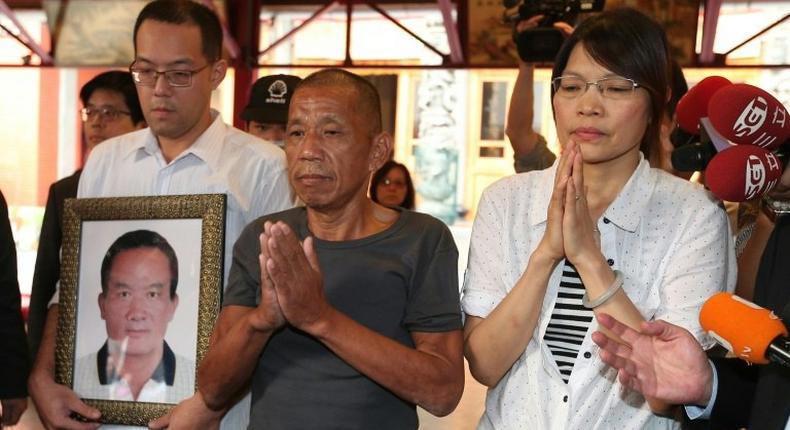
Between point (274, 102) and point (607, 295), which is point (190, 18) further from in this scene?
point (607, 295)

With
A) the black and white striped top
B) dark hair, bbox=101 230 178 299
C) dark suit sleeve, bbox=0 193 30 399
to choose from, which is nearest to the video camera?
the black and white striped top

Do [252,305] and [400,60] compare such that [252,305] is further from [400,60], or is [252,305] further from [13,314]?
[400,60]

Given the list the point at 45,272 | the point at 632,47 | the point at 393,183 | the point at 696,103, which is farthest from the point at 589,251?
the point at 393,183

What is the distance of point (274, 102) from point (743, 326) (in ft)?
8.58

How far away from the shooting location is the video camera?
12.6 feet

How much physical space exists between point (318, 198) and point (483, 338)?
0.47 metres

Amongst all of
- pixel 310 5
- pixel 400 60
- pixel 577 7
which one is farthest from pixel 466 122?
pixel 577 7

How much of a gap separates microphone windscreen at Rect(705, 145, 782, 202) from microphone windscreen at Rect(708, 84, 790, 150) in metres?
0.03

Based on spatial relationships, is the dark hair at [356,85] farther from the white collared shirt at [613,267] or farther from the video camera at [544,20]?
the video camera at [544,20]

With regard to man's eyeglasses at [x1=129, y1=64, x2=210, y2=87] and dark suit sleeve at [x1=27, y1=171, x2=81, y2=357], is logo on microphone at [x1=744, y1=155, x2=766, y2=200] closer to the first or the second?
man's eyeglasses at [x1=129, y1=64, x2=210, y2=87]

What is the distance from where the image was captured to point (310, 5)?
11.3 m

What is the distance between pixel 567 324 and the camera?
227 centimetres

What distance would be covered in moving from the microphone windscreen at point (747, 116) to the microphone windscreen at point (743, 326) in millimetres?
505

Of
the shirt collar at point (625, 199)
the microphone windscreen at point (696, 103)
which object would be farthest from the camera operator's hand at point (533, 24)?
the shirt collar at point (625, 199)
